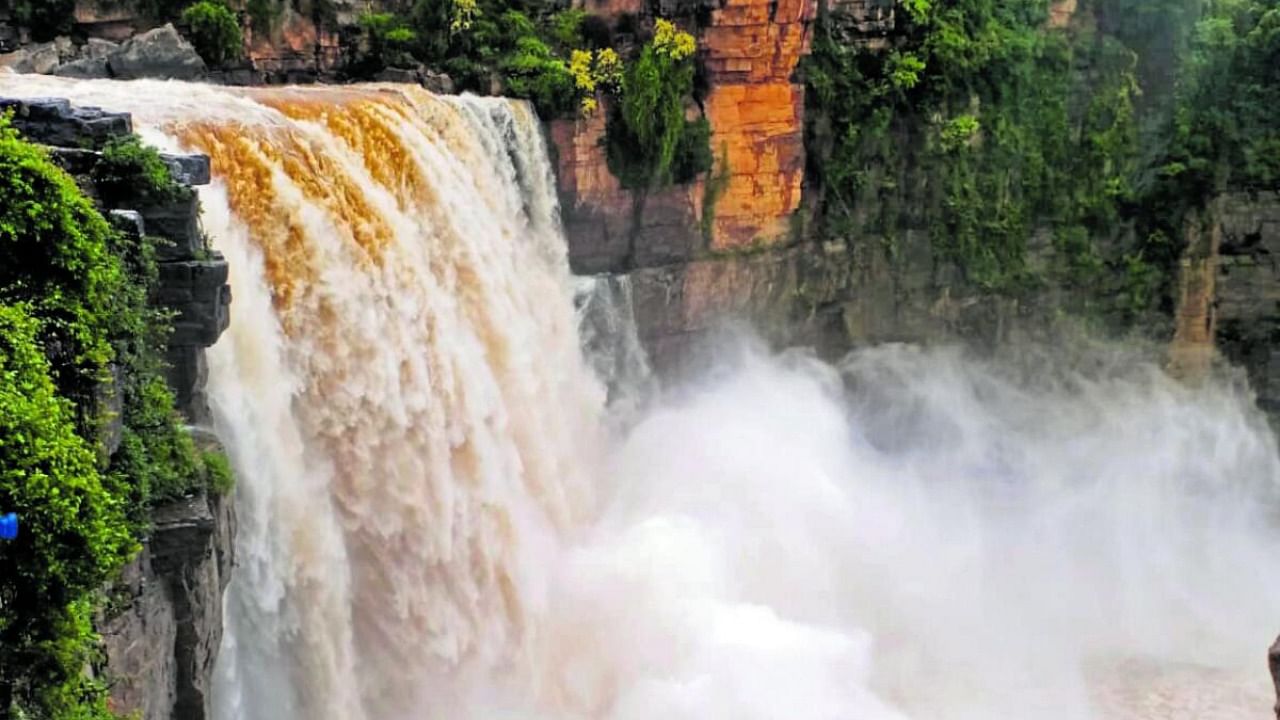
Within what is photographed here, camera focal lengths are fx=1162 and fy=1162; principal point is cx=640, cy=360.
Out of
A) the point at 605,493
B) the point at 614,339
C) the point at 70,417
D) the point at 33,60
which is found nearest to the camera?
the point at 70,417

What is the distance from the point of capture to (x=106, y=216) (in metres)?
8.12

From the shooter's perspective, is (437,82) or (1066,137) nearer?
(437,82)

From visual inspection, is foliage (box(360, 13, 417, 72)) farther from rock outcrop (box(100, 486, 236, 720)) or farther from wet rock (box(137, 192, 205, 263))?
rock outcrop (box(100, 486, 236, 720))

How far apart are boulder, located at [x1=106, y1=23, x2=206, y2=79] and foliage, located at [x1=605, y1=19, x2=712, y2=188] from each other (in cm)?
648

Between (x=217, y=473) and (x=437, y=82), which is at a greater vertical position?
(x=437, y=82)

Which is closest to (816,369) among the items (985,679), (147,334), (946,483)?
(946,483)

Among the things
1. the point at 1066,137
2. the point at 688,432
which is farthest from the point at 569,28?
the point at 1066,137

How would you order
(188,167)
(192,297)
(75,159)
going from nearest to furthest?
1. (75,159)
2. (192,297)
3. (188,167)

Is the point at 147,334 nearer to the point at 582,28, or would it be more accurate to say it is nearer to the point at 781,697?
the point at 781,697

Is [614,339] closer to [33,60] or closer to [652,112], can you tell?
[652,112]

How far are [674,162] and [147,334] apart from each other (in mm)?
12380

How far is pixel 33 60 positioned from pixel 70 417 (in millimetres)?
10345

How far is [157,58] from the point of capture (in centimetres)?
1581

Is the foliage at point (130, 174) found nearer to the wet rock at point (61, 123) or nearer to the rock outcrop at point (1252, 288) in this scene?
the wet rock at point (61, 123)
